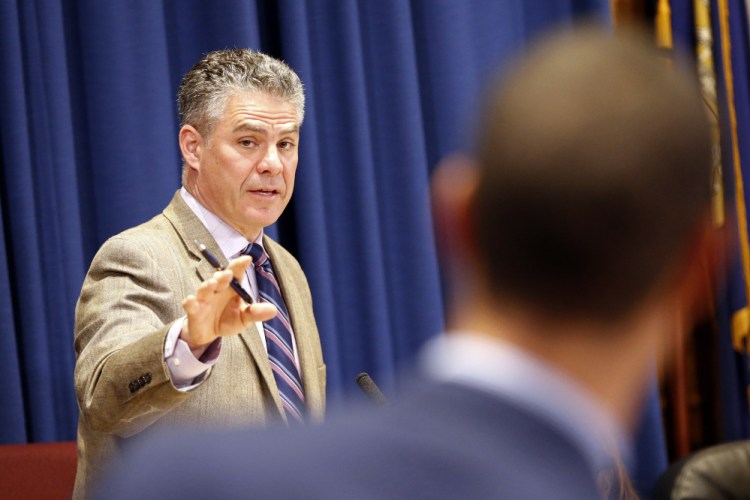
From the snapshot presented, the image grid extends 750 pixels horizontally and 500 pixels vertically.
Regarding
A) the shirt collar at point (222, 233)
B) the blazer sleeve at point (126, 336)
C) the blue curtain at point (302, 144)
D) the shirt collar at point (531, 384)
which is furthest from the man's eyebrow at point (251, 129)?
the shirt collar at point (531, 384)

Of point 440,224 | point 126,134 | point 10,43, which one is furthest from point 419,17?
point 440,224

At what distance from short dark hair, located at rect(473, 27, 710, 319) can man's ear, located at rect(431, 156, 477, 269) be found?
0.01m

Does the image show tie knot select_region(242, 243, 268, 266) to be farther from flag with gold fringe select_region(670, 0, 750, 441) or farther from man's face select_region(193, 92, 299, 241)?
flag with gold fringe select_region(670, 0, 750, 441)

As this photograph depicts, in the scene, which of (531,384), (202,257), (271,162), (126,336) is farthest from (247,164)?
(531,384)

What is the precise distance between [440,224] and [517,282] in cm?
10

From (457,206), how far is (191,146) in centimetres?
191

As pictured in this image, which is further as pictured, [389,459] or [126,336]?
[126,336]

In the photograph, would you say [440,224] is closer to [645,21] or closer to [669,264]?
[669,264]

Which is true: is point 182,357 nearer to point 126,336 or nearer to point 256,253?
point 126,336

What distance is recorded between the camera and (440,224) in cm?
79

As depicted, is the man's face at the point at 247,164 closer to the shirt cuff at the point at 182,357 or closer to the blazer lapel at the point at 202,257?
the blazer lapel at the point at 202,257

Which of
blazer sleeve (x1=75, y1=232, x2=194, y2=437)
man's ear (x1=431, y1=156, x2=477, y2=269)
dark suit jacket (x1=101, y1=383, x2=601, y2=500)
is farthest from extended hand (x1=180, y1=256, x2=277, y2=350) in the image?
dark suit jacket (x1=101, y1=383, x2=601, y2=500)

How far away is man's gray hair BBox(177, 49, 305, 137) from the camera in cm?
251

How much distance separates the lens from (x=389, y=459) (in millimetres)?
626
